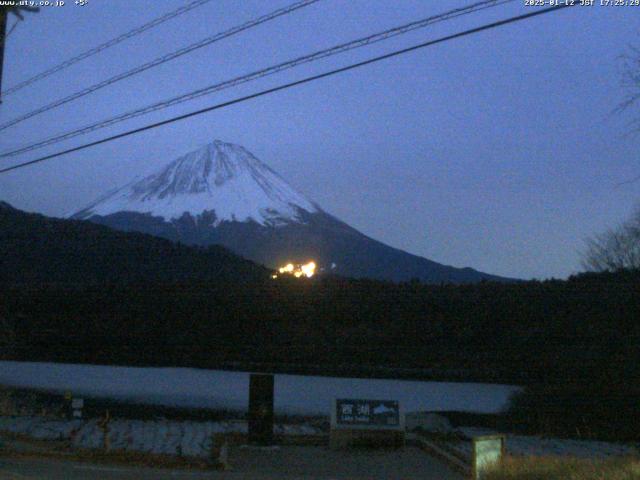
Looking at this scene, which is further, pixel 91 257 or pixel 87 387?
pixel 91 257

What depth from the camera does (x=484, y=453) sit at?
10.7 meters

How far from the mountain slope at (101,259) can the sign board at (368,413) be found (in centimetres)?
3071

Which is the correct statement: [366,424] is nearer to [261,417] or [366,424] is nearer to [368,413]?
[368,413]

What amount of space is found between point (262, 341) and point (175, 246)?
15.1 m

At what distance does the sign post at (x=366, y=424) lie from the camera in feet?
62.8

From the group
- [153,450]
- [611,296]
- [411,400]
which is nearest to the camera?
[153,450]

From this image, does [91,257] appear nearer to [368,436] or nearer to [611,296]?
[611,296]

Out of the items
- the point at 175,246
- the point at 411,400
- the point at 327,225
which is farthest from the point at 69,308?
the point at 327,225

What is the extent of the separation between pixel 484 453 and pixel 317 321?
111 ft

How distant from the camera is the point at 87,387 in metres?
32.0

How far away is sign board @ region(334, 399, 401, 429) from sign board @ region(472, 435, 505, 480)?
8209 mm

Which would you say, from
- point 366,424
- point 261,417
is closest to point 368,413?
point 366,424

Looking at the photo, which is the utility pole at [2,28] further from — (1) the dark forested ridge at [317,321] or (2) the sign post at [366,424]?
(1) the dark forested ridge at [317,321]

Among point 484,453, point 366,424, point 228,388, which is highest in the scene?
point 228,388
